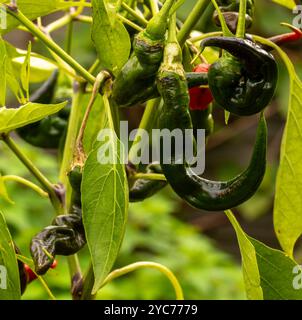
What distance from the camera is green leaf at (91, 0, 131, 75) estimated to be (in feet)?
2.55

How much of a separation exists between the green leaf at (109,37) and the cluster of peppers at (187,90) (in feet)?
0.06

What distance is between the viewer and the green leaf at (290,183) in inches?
33.1

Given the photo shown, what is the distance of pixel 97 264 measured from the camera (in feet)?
2.43

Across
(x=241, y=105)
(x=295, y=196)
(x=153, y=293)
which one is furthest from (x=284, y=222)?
(x=153, y=293)

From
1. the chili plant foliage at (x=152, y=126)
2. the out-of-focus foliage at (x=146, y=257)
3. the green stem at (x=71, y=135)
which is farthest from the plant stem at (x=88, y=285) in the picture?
the out-of-focus foliage at (x=146, y=257)

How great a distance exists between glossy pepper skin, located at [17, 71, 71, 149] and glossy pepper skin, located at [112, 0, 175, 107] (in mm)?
324

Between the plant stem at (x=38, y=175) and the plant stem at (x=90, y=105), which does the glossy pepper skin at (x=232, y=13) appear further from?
the plant stem at (x=38, y=175)

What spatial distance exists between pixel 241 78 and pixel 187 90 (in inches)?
2.1

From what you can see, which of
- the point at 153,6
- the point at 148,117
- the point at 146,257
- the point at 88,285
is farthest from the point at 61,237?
the point at 146,257

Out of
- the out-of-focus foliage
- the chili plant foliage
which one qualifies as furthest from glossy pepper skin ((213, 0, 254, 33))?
the out-of-focus foliage

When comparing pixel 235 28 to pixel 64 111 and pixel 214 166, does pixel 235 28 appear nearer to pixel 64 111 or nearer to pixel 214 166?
pixel 64 111

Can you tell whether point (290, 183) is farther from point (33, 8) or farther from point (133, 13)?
point (33, 8)

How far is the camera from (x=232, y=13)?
83 centimetres
